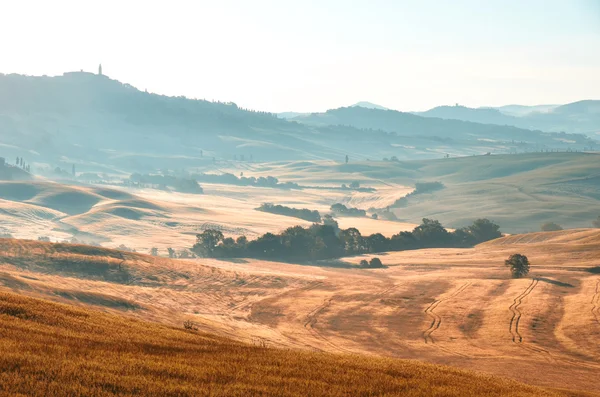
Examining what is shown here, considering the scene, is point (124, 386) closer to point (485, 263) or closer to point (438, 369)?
point (438, 369)

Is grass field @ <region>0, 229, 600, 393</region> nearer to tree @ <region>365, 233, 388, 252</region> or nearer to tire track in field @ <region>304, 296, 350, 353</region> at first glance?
tire track in field @ <region>304, 296, 350, 353</region>

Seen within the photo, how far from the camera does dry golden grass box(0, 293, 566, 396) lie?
24000mm

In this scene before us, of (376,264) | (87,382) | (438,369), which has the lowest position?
(376,264)

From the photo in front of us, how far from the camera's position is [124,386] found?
23906 mm

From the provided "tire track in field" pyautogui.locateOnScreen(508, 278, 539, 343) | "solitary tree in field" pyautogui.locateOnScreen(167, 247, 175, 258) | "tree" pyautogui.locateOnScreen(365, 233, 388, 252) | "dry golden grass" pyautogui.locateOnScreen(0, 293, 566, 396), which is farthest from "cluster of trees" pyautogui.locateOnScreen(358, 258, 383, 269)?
"dry golden grass" pyautogui.locateOnScreen(0, 293, 566, 396)

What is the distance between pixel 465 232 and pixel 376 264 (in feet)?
173

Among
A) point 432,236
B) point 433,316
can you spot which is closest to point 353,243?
point 432,236

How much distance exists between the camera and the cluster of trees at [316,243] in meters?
164

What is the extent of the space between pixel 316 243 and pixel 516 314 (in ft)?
274

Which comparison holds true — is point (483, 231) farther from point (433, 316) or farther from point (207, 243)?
point (433, 316)

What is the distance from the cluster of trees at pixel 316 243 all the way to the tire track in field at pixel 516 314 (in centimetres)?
6419

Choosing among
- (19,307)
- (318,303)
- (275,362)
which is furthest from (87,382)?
(318,303)

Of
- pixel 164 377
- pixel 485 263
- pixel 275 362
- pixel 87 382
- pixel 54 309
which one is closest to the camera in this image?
pixel 87 382

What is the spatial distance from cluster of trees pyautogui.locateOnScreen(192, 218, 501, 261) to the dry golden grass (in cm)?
12581
